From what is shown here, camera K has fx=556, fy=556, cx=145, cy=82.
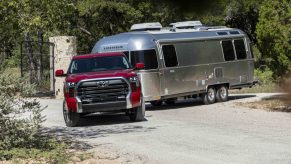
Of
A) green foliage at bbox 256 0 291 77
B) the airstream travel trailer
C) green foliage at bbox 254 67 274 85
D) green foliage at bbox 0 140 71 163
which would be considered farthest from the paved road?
green foliage at bbox 254 67 274 85

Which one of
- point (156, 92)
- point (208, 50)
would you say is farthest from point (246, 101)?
point (156, 92)

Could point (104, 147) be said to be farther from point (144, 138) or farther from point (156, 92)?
point (156, 92)

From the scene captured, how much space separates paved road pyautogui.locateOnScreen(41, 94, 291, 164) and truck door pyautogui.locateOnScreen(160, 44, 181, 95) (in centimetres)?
92

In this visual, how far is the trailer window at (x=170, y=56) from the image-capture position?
750 inches

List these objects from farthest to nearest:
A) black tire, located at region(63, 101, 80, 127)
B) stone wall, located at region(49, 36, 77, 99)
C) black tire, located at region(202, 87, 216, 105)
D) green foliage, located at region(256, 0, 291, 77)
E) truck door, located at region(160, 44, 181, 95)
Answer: stone wall, located at region(49, 36, 77, 99) < black tire, located at region(202, 87, 216, 105) < truck door, located at region(160, 44, 181, 95) < green foliage, located at region(256, 0, 291, 77) < black tire, located at region(63, 101, 80, 127)

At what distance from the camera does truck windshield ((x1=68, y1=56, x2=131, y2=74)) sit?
15180 mm

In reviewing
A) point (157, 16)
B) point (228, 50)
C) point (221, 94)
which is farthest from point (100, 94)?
point (157, 16)

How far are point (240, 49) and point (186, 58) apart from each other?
3045mm

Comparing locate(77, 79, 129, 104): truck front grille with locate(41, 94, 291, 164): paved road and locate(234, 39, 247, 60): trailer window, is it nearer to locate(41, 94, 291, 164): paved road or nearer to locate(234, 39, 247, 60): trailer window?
locate(41, 94, 291, 164): paved road

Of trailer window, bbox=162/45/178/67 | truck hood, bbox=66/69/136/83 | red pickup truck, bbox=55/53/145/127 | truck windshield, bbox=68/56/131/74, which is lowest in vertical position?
red pickup truck, bbox=55/53/145/127

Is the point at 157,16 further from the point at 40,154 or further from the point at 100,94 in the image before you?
the point at 100,94

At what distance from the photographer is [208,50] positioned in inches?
805

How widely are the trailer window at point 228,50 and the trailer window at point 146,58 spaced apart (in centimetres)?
355

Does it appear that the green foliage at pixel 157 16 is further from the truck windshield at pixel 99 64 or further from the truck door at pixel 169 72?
the truck door at pixel 169 72
